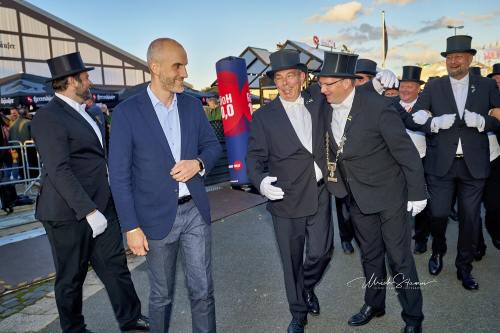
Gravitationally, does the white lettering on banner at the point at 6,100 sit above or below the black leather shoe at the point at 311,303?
above

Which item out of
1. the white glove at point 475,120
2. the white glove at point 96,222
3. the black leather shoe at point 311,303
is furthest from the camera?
the white glove at point 475,120

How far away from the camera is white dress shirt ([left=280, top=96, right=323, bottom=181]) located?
10.5ft

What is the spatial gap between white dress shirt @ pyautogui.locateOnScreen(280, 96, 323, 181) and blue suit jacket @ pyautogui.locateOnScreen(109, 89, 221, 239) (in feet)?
3.07

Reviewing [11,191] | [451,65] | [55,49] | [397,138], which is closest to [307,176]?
[397,138]

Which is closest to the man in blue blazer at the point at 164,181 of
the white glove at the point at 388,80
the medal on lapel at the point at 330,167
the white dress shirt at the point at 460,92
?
the medal on lapel at the point at 330,167

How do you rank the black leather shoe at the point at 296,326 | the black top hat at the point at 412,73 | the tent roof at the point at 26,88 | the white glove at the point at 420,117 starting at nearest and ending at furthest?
the black leather shoe at the point at 296,326, the white glove at the point at 420,117, the black top hat at the point at 412,73, the tent roof at the point at 26,88

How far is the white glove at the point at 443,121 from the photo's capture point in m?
3.72

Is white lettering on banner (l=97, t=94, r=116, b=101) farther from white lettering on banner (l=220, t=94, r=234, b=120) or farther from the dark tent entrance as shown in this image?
white lettering on banner (l=220, t=94, r=234, b=120)

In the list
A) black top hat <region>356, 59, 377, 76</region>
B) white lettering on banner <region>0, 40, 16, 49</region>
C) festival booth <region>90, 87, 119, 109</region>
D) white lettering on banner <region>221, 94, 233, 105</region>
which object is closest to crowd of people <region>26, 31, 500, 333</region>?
black top hat <region>356, 59, 377, 76</region>

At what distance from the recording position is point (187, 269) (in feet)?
8.92

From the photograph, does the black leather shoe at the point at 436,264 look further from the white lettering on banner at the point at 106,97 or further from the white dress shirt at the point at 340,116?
the white lettering on banner at the point at 106,97

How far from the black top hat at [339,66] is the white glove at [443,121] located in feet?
4.27

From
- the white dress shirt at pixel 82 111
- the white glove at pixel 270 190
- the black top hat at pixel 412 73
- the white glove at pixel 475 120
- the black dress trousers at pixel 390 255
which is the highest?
the black top hat at pixel 412 73

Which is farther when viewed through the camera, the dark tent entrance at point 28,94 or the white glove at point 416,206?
the dark tent entrance at point 28,94
